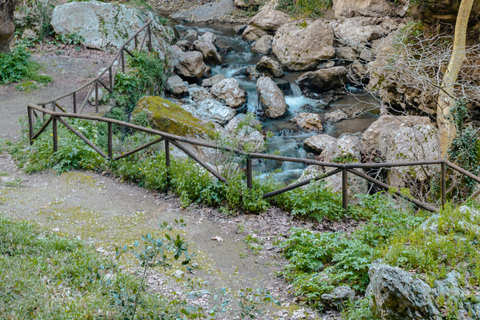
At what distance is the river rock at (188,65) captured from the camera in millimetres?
17359

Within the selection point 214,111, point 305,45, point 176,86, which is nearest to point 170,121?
point 214,111

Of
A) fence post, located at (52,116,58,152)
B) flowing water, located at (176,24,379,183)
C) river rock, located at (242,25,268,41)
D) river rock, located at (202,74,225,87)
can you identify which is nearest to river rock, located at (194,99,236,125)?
flowing water, located at (176,24,379,183)

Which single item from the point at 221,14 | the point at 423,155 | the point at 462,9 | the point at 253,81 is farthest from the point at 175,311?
the point at 221,14

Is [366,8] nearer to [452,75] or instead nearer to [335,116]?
[335,116]

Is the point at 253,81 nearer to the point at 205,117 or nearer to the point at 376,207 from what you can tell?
the point at 205,117

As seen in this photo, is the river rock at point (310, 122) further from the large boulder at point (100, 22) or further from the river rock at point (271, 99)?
the large boulder at point (100, 22)

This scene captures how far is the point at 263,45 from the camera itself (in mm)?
21328

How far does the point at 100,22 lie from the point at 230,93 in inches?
224

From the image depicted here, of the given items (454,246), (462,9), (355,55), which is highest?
(462,9)

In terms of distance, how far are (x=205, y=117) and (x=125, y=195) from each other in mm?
7767

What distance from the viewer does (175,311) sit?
374 cm

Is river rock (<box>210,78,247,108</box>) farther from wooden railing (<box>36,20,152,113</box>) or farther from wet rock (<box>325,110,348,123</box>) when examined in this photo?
wet rock (<box>325,110,348,123</box>)

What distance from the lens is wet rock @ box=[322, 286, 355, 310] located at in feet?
14.7

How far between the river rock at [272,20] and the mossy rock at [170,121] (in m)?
13.6
